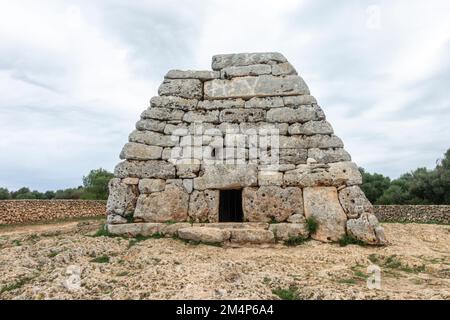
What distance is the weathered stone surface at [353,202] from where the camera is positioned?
618cm

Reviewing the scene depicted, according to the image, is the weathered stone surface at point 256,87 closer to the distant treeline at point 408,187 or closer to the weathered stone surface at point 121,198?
the weathered stone surface at point 121,198

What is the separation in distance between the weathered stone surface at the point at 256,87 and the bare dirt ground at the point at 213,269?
10.1ft

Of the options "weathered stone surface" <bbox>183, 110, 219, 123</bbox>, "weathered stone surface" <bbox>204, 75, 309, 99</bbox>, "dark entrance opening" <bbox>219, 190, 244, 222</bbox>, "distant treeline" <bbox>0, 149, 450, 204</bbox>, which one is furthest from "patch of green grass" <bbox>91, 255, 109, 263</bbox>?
"distant treeline" <bbox>0, 149, 450, 204</bbox>

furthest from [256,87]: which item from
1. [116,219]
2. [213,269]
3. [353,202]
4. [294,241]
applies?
[213,269]

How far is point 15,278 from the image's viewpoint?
4.29 meters

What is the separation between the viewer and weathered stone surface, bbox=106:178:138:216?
6637 millimetres

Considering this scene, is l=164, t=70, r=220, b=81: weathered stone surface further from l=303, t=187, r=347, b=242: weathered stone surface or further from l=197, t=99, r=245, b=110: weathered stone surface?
l=303, t=187, r=347, b=242: weathered stone surface

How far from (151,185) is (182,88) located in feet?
7.19

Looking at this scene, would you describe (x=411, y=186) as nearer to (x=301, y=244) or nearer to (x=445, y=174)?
(x=445, y=174)

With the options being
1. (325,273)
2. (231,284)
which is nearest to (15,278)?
(231,284)

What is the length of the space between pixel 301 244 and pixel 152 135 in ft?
11.6
